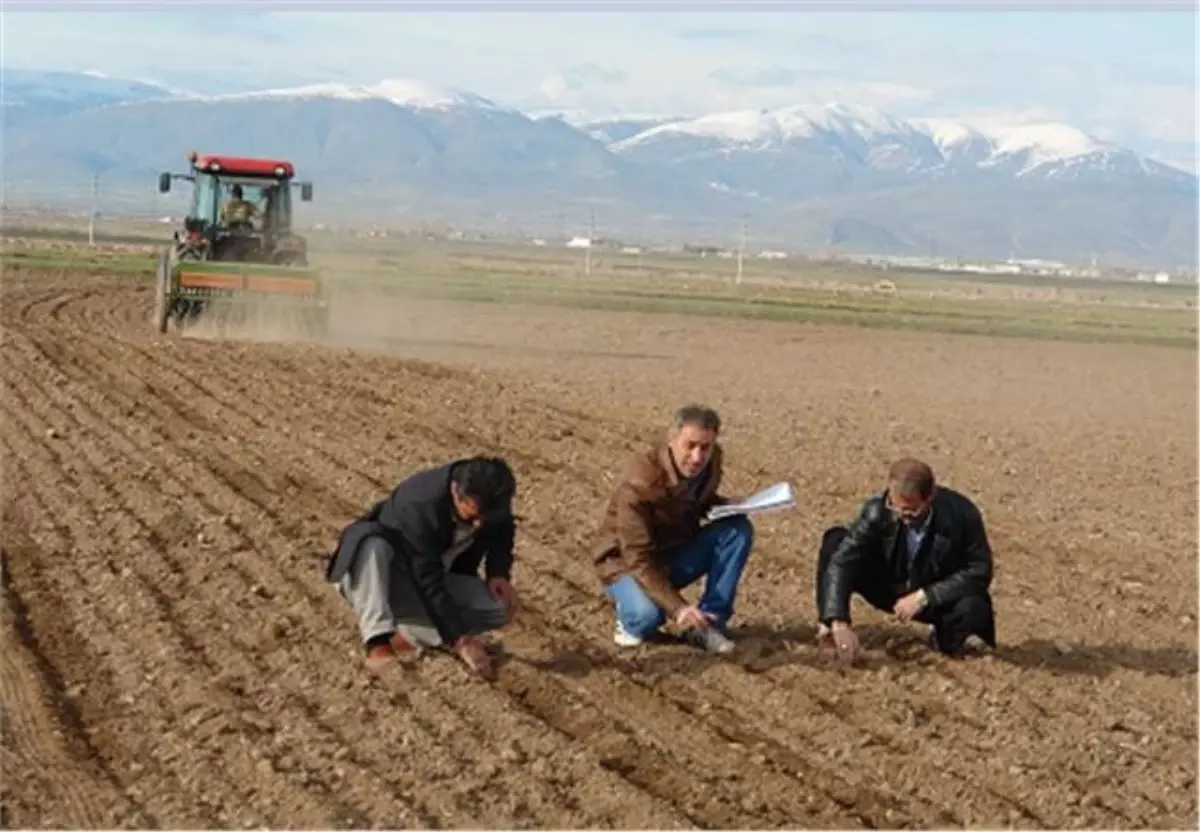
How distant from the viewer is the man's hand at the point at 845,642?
7.84 m

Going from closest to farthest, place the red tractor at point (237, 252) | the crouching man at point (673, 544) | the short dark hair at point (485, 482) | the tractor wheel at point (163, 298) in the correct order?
the short dark hair at point (485, 482) → the crouching man at point (673, 544) → the red tractor at point (237, 252) → the tractor wheel at point (163, 298)

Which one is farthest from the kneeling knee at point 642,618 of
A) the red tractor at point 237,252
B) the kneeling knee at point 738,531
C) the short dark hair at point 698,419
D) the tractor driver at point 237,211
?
the tractor driver at point 237,211

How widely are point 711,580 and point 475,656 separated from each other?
116 cm

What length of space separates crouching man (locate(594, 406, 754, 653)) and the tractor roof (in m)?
16.3

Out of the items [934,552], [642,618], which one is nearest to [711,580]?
[642,618]

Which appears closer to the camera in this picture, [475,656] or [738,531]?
[475,656]

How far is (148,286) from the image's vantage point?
3706 centimetres

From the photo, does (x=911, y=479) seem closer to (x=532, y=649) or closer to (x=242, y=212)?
(x=532, y=649)

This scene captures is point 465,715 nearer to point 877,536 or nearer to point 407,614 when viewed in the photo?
point 407,614

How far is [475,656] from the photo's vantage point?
7.55m

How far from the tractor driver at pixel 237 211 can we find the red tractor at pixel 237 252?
1cm

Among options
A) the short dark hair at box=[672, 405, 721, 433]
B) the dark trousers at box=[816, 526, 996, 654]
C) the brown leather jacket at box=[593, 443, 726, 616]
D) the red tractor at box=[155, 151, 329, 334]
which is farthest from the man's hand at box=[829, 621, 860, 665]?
the red tractor at box=[155, 151, 329, 334]

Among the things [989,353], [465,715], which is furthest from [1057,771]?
[989,353]

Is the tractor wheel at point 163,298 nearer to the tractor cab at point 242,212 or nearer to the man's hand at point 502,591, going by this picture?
the tractor cab at point 242,212
